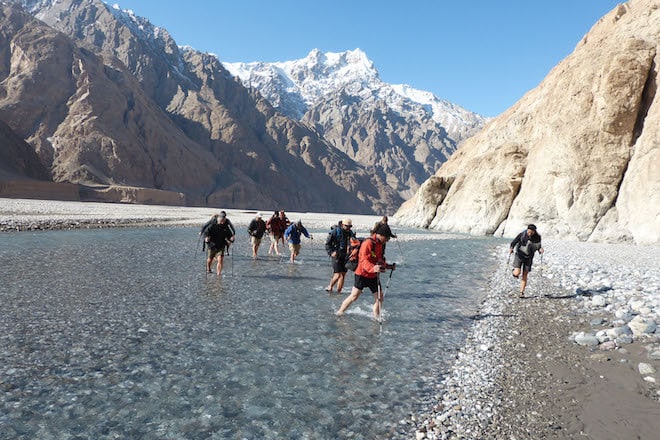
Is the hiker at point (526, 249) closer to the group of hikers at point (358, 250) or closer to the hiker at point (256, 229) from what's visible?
the group of hikers at point (358, 250)

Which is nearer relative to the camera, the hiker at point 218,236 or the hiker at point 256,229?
the hiker at point 218,236

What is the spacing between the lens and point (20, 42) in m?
136

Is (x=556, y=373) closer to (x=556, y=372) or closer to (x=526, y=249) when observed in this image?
(x=556, y=372)

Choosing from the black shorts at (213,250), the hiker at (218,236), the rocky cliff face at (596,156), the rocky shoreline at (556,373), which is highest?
the rocky cliff face at (596,156)

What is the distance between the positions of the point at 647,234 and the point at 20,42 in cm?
17264

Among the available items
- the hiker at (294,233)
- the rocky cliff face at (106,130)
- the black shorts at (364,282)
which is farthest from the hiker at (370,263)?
the rocky cliff face at (106,130)

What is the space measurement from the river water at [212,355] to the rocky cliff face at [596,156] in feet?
79.6

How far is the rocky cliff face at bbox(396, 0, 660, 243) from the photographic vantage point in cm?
3141

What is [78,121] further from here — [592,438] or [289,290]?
[592,438]

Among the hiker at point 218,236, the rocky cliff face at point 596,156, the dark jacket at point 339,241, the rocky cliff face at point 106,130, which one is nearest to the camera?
the dark jacket at point 339,241

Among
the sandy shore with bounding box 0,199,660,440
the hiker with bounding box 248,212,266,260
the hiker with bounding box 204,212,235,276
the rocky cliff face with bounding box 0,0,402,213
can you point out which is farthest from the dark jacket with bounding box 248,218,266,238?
the rocky cliff face with bounding box 0,0,402,213

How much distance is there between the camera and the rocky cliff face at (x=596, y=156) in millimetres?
31406

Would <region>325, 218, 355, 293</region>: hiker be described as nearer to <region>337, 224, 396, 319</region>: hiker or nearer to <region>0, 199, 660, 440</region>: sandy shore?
<region>337, 224, 396, 319</region>: hiker

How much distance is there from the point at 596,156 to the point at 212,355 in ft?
126
